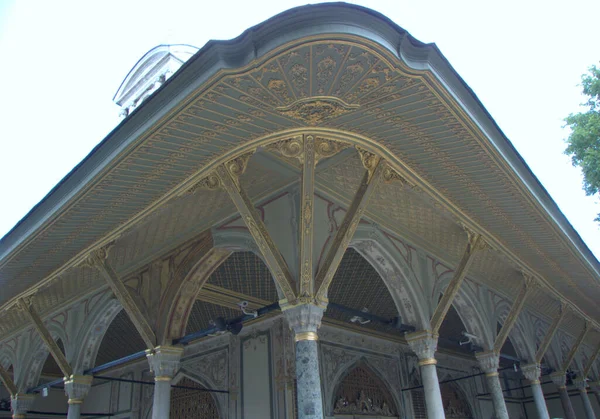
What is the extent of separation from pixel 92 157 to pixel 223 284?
4329 mm

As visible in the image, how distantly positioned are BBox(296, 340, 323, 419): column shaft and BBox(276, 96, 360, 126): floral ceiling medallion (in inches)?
81.1

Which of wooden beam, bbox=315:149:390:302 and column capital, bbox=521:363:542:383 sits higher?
wooden beam, bbox=315:149:390:302

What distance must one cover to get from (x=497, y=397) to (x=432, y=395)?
190cm

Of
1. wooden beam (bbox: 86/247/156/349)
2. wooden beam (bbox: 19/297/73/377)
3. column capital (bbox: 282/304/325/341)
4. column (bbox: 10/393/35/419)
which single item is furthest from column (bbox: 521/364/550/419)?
column (bbox: 10/393/35/419)

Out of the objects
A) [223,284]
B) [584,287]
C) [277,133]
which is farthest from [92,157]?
[584,287]

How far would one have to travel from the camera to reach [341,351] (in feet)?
31.1

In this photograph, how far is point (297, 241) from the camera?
5441 mm

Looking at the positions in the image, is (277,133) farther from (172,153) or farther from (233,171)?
(172,153)

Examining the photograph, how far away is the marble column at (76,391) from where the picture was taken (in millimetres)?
8102

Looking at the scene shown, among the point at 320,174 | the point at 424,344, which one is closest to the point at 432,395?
the point at 424,344

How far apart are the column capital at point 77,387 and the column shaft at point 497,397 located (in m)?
6.77

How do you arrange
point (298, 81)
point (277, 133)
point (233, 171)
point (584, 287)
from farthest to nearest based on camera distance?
point (584, 287) < point (233, 171) < point (277, 133) < point (298, 81)

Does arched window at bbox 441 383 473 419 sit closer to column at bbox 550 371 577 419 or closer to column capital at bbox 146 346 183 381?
column at bbox 550 371 577 419

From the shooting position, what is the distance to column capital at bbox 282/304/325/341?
4547 millimetres
